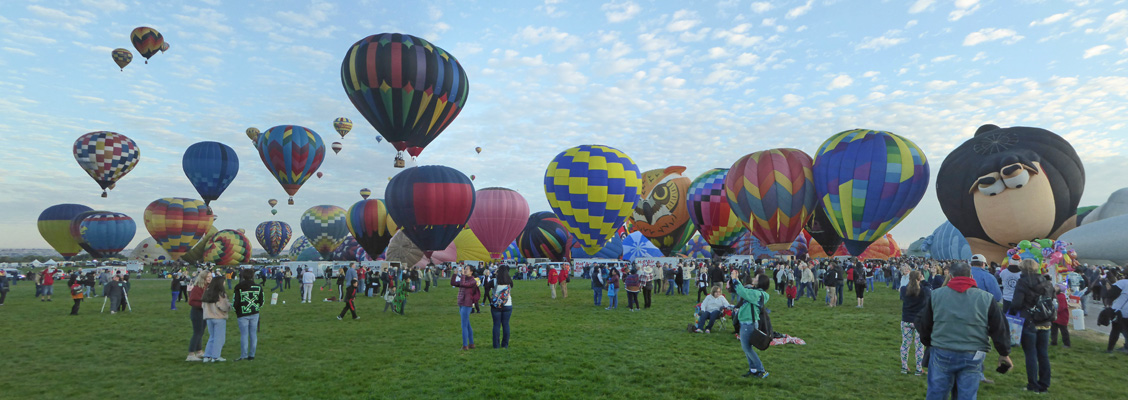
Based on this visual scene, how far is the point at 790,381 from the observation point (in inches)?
336

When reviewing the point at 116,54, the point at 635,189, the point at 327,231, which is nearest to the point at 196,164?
the point at 116,54

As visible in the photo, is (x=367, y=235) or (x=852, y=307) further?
(x=367, y=235)

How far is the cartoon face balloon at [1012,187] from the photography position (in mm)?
29672

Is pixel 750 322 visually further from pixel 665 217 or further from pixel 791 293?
pixel 665 217

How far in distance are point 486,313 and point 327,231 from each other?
59933 mm

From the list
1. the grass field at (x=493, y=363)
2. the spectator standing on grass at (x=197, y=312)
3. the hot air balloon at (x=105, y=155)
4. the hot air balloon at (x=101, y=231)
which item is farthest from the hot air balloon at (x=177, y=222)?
the spectator standing on grass at (x=197, y=312)

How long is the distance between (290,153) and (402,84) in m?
18.5

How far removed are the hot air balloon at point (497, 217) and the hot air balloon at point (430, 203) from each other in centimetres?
A: 790

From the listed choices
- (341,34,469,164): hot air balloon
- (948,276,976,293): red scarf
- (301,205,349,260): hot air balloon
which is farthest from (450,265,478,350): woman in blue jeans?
(301,205,349,260): hot air balloon

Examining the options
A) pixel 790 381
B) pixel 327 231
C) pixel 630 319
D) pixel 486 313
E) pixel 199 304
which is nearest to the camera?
pixel 790 381

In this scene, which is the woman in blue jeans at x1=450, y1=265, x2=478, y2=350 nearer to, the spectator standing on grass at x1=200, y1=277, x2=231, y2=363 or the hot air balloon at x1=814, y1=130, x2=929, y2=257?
the spectator standing on grass at x1=200, y1=277, x2=231, y2=363

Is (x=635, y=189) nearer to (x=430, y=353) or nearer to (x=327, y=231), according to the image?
(x=430, y=353)

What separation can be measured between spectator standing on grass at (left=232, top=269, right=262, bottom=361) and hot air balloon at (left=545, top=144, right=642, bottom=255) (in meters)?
28.2

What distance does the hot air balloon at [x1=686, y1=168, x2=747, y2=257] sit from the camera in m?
46.5
